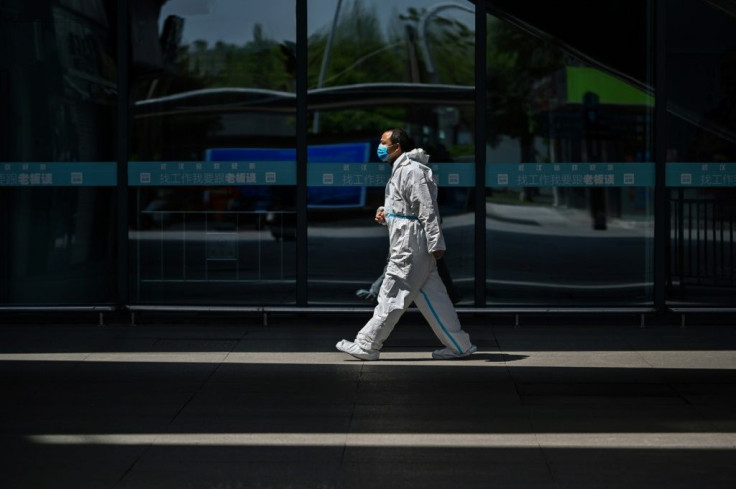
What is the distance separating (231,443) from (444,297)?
3202mm

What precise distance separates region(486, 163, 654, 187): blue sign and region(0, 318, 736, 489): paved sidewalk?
1.49 m

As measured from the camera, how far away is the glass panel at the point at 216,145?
39.3 ft

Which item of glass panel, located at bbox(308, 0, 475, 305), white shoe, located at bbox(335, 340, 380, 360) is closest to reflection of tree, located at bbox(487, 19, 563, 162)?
glass panel, located at bbox(308, 0, 475, 305)

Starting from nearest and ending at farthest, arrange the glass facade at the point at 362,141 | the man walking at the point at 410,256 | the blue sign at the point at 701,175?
the man walking at the point at 410,256
the blue sign at the point at 701,175
the glass facade at the point at 362,141

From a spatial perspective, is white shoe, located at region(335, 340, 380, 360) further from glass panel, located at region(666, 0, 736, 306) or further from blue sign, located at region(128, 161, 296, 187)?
glass panel, located at region(666, 0, 736, 306)

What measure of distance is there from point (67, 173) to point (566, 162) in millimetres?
4886

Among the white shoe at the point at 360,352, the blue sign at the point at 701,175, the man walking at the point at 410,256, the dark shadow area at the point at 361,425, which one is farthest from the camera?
the blue sign at the point at 701,175

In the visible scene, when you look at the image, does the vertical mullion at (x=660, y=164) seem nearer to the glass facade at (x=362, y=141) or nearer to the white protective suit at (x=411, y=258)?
the glass facade at (x=362, y=141)

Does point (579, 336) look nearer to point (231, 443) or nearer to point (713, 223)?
point (713, 223)

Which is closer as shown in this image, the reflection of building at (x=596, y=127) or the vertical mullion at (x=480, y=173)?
the vertical mullion at (x=480, y=173)

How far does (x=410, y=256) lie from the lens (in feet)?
31.2

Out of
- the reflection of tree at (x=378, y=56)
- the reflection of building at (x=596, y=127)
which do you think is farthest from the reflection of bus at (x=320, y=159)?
the reflection of building at (x=596, y=127)

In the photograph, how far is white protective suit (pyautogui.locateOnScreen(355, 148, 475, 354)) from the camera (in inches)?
373

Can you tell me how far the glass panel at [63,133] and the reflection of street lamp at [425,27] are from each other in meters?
3.02
